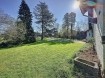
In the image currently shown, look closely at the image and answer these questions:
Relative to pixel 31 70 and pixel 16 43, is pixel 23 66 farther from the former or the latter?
pixel 16 43

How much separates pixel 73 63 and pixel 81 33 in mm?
43352

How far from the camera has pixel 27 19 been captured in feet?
132

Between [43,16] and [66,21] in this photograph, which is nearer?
[43,16]

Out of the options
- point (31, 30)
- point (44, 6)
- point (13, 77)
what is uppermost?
point (44, 6)

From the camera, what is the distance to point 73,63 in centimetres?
1208

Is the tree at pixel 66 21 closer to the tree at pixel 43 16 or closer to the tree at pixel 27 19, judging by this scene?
the tree at pixel 43 16

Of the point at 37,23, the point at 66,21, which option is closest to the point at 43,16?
the point at 37,23

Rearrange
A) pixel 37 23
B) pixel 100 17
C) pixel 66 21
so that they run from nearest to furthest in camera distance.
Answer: pixel 100 17 < pixel 37 23 < pixel 66 21

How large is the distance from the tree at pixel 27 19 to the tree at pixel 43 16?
352cm

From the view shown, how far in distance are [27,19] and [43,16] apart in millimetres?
5847

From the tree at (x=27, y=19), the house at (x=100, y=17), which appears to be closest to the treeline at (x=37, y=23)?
the tree at (x=27, y=19)

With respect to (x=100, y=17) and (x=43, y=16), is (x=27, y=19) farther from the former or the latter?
(x=100, y=17)

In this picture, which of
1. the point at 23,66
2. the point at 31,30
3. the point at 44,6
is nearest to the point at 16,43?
the point at 31,30

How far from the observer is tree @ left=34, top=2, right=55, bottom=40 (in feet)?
145
